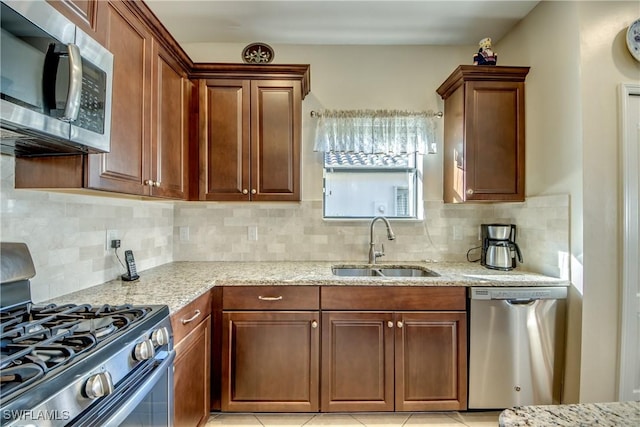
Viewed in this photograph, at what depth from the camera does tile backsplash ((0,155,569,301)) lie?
5.70 ft

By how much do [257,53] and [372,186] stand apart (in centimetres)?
143

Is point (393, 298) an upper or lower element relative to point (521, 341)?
upper

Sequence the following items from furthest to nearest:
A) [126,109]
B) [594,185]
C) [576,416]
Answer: [594,185] → [126,109] → [576,416]

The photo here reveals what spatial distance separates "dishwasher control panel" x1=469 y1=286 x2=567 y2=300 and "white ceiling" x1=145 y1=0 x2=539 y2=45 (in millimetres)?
1933

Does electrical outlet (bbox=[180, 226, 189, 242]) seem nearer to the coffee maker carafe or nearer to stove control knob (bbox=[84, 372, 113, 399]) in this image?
stove control knob (bbox=[84, 372, 113, 399])

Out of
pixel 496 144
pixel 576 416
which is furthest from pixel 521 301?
pixel 576 416

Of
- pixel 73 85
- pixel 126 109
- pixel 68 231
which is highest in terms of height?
pixel 126 109

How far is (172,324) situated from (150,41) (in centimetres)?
147

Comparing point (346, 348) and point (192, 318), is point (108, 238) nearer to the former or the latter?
point (192, 318)

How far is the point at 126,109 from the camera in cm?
148

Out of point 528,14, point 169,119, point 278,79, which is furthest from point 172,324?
point 528,14

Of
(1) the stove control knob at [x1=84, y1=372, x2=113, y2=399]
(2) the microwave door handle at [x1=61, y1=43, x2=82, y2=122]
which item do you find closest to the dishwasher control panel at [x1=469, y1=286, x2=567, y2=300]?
(1) the stove control knob at [x1=84, y1=372, x2=113, y2=399]

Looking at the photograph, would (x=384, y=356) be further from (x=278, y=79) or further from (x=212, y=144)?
(x=278, y=79)

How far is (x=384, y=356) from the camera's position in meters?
1.94
